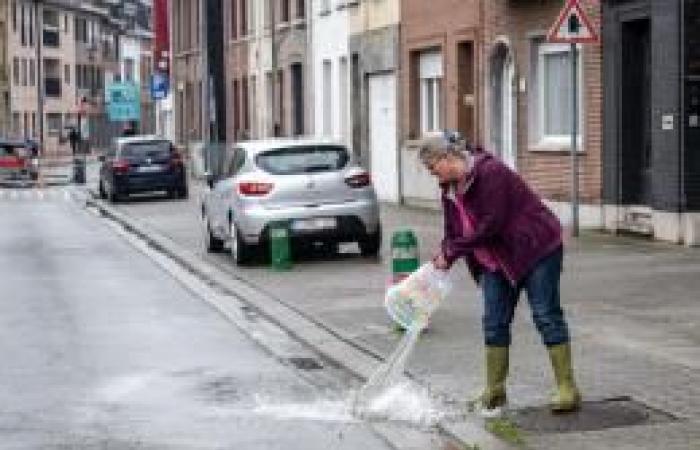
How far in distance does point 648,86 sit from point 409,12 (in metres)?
11.2

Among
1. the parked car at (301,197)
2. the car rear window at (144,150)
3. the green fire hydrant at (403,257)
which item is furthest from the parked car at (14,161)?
the green fire hydrant at (403,257)

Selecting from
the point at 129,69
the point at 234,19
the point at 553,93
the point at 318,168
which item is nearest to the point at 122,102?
the point at 234,19

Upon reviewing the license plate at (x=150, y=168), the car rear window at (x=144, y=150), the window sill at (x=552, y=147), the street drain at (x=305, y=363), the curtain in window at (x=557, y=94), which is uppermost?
the curtain in window at (x=557, y=94)

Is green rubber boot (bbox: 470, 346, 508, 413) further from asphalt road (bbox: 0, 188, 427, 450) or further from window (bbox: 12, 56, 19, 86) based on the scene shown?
window (bbox: 12, 56, 19, 86)

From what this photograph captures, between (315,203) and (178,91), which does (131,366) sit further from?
(178,91)

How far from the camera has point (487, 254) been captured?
8.60m

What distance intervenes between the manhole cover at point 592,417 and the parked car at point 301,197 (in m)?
10.4

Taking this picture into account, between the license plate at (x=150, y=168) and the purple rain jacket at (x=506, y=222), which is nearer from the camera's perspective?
the purple rain jacket at (x=506, y=222)

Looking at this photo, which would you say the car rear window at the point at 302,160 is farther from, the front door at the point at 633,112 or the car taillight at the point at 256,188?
the front door at the point at 633,112

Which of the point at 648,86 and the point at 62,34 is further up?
the point at 62,34

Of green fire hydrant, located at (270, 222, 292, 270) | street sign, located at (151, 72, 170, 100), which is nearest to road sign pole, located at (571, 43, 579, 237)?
green fire hydrant, located at (270, 222, 292, 270)

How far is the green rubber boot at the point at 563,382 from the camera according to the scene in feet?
28.2

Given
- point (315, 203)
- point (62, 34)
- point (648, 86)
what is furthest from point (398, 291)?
point (62, 34)

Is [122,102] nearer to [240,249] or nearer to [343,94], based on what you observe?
[343,94]
